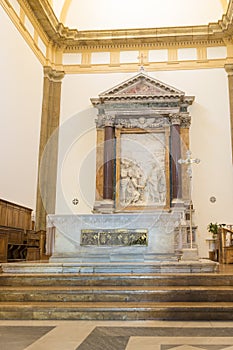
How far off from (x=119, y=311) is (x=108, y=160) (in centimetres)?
882

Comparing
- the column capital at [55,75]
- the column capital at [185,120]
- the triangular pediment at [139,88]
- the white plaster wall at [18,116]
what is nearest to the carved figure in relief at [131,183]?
the column capital at [185,120]

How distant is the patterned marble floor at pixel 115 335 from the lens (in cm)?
351

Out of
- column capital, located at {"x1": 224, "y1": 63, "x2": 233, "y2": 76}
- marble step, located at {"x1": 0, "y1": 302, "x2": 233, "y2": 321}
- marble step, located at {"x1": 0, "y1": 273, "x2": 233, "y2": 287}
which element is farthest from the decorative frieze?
column capital, located at {"x1": 224, "y1": 63, "x2": 233, "y2": 76}

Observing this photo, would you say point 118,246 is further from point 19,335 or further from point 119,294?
point 19,335

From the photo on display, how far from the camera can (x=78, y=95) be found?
47.8ft

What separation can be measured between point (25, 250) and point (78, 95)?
20.2 ft

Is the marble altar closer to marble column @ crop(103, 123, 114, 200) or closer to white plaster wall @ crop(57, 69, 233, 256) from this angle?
marble column @ crop(103, 123, 114, 200)

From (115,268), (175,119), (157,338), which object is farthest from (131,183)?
(157,338)

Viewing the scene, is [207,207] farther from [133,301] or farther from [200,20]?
[133,301]

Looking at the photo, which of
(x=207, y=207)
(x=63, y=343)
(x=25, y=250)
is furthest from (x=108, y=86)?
(x=63, y=343)

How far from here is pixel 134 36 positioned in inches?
569

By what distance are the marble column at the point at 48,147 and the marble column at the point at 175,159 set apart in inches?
161

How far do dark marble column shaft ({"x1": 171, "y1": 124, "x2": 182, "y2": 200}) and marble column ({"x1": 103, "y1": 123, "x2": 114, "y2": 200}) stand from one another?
6.64ft

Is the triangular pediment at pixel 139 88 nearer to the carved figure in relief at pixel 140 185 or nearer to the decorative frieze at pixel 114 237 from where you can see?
the carved figure in relief at pixel 140 185
